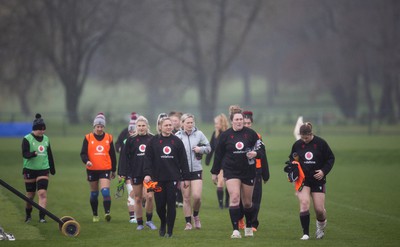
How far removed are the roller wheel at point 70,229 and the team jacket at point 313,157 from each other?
411 cm

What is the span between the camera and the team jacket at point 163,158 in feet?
44.4

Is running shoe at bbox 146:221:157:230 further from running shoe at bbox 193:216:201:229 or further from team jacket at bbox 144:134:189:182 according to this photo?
team jacket at bbox 144:134:189:182

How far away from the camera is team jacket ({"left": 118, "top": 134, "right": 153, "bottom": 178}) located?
599 inches

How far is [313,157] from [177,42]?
49.9 metres

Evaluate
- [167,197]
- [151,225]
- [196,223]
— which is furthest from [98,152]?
[167,197]

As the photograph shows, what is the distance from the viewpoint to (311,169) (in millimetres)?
13258

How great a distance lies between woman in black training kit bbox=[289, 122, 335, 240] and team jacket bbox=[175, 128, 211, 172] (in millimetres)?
2316

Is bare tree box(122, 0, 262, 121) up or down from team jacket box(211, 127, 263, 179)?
up

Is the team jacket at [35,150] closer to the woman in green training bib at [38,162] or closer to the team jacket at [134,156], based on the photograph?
the woman in green training bib at [38,162]

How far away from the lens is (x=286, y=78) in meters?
81.3

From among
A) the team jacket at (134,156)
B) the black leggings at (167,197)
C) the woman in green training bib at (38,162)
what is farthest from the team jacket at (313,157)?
the woman in green training bib at (38,162)

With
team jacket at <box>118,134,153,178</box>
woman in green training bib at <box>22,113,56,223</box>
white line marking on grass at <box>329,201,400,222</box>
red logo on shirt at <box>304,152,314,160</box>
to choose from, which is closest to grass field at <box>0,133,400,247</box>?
white line marking on grass at <box>329,201,400,222</box>

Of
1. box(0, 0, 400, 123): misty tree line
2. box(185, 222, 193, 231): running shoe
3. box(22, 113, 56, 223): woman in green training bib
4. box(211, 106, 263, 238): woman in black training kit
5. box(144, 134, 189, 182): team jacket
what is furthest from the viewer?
box(0, 0, 400, 123): misty tree line

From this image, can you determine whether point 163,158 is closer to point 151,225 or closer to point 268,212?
point 151,225
